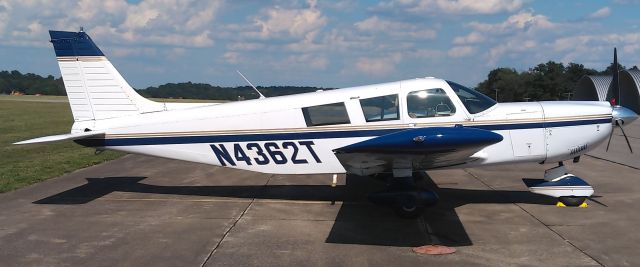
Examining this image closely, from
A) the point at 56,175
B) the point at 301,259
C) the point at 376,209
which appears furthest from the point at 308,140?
the point at 56,175

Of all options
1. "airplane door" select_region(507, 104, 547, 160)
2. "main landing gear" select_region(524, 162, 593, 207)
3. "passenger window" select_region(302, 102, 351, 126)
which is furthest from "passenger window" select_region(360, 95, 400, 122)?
"main landing gear" select_region(524, 162, 593, 207)

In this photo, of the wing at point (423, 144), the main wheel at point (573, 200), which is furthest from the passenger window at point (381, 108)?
the main wheel at point (573, 200)

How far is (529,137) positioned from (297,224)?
366cm

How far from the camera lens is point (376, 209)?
784cm

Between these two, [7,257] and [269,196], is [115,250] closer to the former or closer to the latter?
[7,257]

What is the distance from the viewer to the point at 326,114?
25.0 ft

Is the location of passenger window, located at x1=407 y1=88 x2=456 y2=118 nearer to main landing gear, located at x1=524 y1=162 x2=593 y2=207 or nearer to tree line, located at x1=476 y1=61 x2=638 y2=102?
main landing gear, located at x1=524 y1=162 x2=593 y2=207

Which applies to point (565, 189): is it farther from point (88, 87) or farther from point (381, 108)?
point (88, 87)

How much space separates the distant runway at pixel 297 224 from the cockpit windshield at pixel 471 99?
156 cm

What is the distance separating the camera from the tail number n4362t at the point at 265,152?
304 inches

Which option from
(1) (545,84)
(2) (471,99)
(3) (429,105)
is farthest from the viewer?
Result: (1) (545,84)

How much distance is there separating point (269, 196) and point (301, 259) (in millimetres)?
3418

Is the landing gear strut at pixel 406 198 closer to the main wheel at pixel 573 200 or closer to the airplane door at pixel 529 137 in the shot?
→ the airplane door at pixel 529 137

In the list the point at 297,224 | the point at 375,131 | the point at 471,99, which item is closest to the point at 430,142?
the point at 375,131
